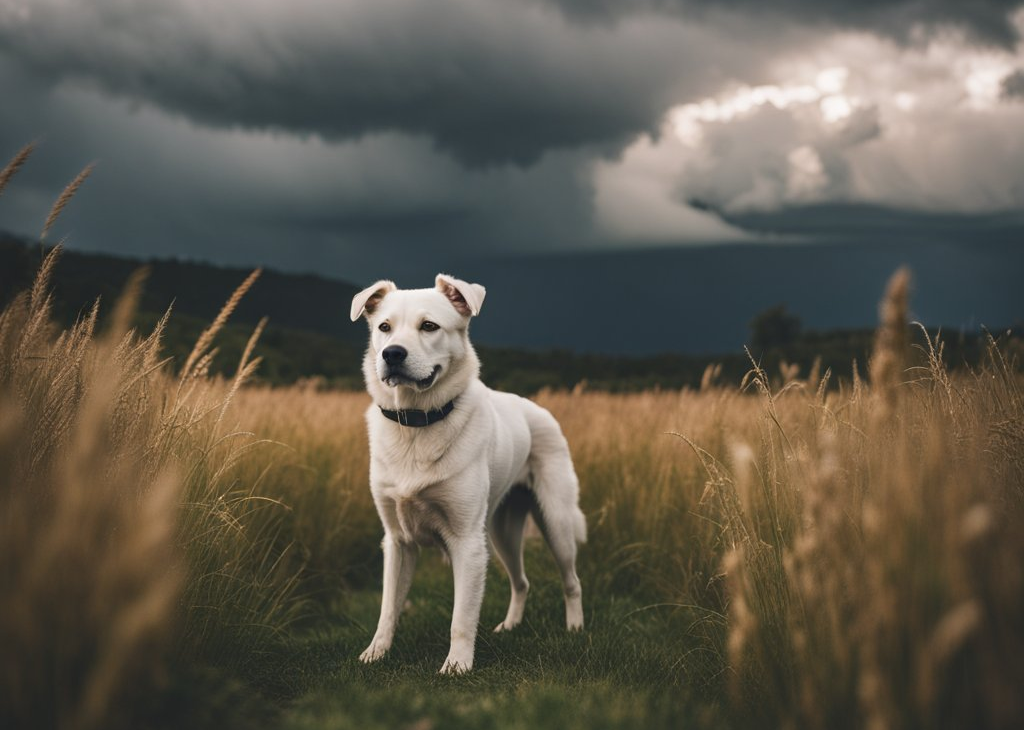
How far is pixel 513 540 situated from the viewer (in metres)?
4.77

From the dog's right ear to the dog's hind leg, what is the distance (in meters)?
1.64

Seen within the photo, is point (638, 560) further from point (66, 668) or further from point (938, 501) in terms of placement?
point (66, 668)

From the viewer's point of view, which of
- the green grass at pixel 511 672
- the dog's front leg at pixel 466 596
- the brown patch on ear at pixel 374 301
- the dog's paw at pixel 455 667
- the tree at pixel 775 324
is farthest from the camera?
the tree at pixel 775 324

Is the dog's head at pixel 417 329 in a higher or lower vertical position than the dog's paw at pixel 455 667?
higher

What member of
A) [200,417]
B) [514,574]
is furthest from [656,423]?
[200,417]

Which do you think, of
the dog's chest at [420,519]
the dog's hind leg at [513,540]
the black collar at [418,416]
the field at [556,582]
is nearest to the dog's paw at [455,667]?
the field at [556,582]

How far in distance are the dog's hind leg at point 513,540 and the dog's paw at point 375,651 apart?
0.89 m

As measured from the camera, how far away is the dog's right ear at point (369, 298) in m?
4.01

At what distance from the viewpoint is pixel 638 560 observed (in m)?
5.54

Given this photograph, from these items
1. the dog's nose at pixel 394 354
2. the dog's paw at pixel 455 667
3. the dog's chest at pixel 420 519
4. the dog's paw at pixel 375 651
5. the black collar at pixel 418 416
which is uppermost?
the dog's nose at pixel 394 354

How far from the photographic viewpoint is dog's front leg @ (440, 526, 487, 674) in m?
3.61

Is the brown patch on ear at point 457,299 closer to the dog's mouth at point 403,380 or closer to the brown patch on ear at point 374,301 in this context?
the brown patch on ear at point 374,301

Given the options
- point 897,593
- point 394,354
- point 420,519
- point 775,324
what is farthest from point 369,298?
point 775,324

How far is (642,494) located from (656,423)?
5.56ft
